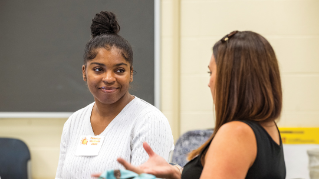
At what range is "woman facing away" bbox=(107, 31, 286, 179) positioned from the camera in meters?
0.80

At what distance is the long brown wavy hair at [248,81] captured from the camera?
854 mm

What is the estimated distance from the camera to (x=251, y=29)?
218 cm

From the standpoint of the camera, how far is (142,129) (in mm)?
1238

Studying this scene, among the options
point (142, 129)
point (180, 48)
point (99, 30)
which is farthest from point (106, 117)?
point (180, 48)

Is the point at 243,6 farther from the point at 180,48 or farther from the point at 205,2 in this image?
the point at 180,48

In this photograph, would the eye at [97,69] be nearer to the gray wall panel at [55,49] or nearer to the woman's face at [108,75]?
the woman's face at [108,75]

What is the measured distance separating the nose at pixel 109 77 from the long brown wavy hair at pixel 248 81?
0.56 meters

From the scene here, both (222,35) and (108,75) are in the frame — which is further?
(222,35)

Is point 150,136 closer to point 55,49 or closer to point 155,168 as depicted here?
point 155,168

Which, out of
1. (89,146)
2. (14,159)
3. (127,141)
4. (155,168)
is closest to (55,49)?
(14,159)

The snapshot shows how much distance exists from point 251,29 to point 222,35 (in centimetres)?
22

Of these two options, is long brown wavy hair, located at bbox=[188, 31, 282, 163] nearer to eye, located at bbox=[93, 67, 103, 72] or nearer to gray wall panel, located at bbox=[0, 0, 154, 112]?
eye, located at bbox=[93, 67, 103, 72]

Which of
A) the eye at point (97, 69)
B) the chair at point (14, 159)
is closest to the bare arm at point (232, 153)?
the eye at point (97, 69)

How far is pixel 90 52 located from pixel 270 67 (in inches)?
32.9
